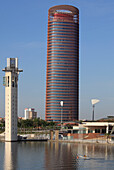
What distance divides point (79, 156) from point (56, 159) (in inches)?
425

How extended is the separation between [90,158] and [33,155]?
80.5ft

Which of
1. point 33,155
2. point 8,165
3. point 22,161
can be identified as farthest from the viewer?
point 33,155

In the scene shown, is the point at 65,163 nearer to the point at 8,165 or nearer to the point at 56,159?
the point at 56,159

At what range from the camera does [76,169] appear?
10656 centimetres

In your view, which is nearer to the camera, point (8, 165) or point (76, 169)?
point (76, 169)

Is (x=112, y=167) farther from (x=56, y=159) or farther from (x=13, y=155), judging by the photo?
(x=13, y=155)

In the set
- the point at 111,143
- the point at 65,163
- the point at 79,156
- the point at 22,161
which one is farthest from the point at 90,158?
the point at 111,143

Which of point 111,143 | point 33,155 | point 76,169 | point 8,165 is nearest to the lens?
point 76,169

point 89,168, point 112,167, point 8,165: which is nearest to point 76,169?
point 89,168

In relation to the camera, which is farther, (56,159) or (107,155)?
(107,155)

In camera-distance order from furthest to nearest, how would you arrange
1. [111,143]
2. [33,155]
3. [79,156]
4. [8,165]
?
1. [111,143]
2. [33,155]
3. [79,156]
4. [8,165]

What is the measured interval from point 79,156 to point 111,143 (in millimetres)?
65410

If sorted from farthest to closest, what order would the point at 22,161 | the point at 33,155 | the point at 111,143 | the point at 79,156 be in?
the point at 111,143
the point at 33,155
the point at 79,156
the point at 22,161

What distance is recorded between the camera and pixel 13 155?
14400cm
